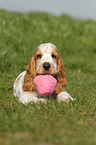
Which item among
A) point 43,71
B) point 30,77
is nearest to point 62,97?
point 43,71

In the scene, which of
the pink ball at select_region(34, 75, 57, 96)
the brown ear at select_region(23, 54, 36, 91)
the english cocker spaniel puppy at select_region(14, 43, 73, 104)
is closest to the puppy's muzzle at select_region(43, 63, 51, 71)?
the english cocker spaniel puppy at select_region(14, 43, 73, 104)

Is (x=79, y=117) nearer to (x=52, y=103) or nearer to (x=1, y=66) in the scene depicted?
(x=52, y=103)

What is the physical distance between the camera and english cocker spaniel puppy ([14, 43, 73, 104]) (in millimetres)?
3947

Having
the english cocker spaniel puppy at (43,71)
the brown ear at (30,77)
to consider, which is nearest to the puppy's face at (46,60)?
the english cocker spaniel puppy at (43,71)

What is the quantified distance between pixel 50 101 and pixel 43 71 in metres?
0.57

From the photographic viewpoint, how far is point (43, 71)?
3.95m

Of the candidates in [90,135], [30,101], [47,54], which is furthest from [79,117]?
[47,54]

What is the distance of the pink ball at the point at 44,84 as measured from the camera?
396 cm

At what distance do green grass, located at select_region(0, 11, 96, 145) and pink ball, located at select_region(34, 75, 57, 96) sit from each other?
0.91 ft

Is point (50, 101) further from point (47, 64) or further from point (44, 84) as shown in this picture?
point (47, 64)

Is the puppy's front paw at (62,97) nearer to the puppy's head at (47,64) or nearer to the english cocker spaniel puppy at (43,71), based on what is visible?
the english cocker spaniel puppy at (43,71)

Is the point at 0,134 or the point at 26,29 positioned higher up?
the point at 26,29

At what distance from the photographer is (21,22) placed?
11.7 metres

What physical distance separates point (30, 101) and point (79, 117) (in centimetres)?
118
